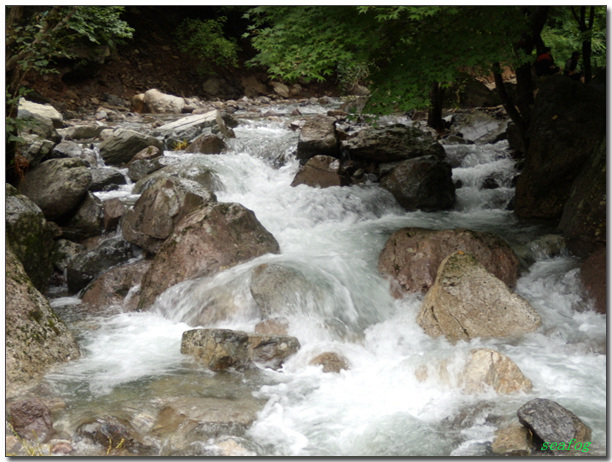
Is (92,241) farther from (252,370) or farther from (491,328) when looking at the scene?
(491,328)

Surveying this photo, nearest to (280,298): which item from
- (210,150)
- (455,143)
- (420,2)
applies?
(420,2)

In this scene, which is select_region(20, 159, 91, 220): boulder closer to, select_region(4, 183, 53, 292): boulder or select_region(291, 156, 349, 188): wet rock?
select_region(4, 183, 53, 292): boulder

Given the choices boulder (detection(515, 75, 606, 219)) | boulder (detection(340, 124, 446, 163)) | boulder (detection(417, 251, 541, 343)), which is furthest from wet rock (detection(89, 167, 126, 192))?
boulder (detection(515, 75, 606, 219))

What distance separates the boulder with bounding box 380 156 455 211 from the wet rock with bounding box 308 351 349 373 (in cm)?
546

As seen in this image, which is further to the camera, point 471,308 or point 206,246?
point 206,246

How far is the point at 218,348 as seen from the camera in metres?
4.96

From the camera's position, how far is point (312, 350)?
520cm

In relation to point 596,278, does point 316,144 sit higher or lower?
higher

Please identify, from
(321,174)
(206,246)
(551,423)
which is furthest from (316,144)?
(551,423)

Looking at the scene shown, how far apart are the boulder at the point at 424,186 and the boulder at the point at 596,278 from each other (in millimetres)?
3720

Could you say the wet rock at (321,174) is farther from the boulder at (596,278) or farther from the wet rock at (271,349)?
the wet rock at (271,349)

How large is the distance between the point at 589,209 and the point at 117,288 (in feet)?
21.1

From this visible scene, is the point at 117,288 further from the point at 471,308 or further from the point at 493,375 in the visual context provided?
the point at 493,375

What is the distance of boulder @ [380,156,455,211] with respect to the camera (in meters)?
9.90
